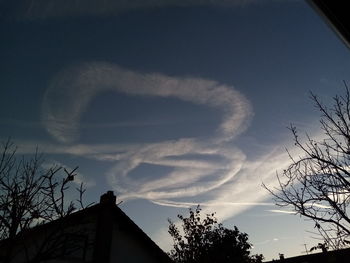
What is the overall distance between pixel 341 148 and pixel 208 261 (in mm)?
25439

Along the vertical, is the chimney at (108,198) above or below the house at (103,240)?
above

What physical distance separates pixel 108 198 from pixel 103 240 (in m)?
2.38

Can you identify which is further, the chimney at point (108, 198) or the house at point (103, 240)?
the chimney at point (108, 198)

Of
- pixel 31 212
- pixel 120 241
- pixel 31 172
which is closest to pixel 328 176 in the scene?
pixel 31 212

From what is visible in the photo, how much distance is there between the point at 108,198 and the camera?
15.9 m

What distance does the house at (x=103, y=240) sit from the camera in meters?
13.3

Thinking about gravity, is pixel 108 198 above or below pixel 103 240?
above

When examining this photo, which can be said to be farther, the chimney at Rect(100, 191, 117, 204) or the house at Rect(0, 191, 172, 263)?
the chimney at Rect(100, 191, 117, 204)

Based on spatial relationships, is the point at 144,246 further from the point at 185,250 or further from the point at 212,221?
the point at 212,221

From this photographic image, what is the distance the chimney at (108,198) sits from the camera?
1570 cm

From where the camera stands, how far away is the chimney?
15703mm

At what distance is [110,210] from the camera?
51.1 ft

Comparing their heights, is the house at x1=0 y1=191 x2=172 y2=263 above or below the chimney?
below

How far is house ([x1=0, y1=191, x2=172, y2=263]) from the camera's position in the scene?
43.6 feet
